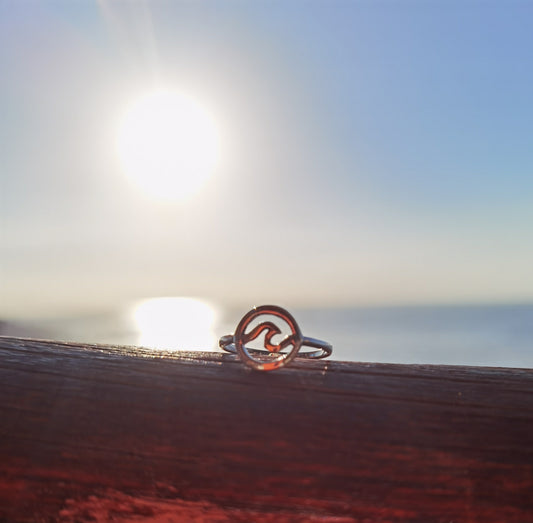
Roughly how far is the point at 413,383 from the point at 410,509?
1.30 feet

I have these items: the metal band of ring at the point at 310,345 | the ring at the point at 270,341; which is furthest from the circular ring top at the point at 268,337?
the metal band of ring at the point at 310,345

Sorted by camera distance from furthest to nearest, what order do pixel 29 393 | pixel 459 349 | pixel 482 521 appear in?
pixel 459 349
pixel 29 393
pixel 482 521

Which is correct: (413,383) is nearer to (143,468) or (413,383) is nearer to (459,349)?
(143,468)

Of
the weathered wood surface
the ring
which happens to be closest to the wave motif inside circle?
the ring

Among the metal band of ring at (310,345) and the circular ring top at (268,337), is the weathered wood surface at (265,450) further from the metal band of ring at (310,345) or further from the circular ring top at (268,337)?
the metal band of ring at (310,345)

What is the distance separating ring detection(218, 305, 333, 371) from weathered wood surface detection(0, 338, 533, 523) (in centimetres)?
17

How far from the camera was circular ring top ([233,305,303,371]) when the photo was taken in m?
1.29

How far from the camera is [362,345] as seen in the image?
117ft

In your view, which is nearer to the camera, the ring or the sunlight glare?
the ring

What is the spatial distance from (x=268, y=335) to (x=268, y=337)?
11 mm

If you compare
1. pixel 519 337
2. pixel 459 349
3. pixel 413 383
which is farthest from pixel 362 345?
pixel 413 383

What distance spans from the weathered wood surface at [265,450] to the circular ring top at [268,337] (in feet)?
0.48

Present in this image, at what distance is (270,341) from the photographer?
1.77m

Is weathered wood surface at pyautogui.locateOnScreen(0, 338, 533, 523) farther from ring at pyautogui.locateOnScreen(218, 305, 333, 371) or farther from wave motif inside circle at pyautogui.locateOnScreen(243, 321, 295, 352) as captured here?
wave motif inside circle at pyautogui.locateOnScreen(243, 321, 295, 352)
